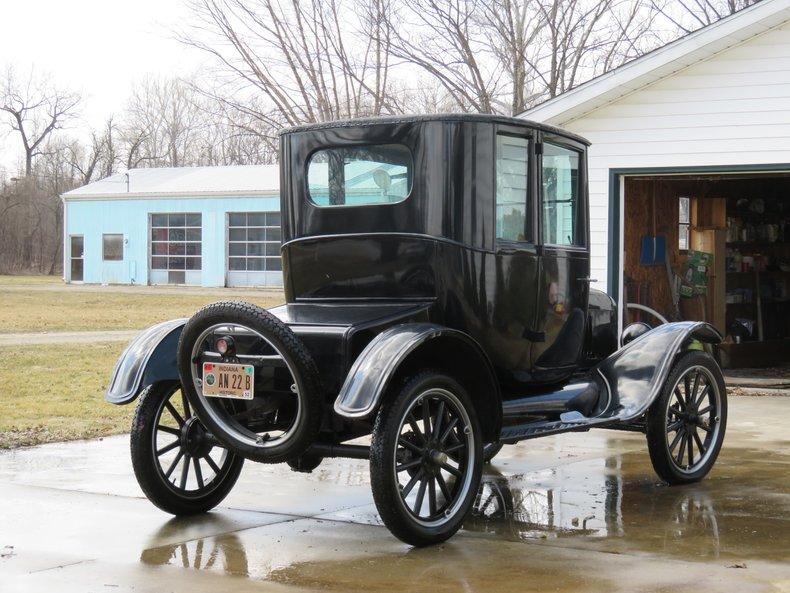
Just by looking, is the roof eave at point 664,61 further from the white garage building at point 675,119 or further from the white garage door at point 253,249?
the white garage door at point 253,249

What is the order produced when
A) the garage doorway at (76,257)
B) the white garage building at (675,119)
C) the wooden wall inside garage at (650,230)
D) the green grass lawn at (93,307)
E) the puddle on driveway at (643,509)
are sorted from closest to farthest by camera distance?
1. the puddle on driveway at (643,509)
2. the white garage building at (675,119)
3. the wooden wall inside garage at (650,230)
4. the green grass lawn at (93,307)
5. the garage doorway at (76,257)

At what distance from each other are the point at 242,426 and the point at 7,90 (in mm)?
65333

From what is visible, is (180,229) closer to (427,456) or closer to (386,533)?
(386,533)

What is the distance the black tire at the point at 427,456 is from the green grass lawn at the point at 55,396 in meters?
4.21

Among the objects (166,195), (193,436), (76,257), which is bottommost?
(193,436)

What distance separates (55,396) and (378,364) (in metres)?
7.25

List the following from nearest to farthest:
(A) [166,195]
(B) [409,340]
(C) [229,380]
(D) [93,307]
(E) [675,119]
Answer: (B) [409,340] < (C) [229,380] < (E) [675,119] < (D) [93,307] < (A) [166,195]

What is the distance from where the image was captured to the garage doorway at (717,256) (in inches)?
590

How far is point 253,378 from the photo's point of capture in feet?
18.8

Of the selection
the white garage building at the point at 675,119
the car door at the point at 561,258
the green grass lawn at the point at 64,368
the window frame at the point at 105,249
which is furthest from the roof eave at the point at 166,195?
the car door at the point at 561,258

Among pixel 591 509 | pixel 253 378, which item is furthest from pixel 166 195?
pixel 253 378

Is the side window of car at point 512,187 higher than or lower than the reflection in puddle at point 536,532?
higher

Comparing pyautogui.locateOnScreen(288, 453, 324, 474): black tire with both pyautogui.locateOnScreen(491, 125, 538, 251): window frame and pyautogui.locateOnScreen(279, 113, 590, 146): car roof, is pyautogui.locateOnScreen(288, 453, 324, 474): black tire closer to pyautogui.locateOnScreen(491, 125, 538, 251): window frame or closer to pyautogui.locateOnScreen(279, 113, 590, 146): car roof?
pyautogui.locateOnScreen(491, 125, 538, 251): window frame

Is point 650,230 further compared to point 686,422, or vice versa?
point 650,230
